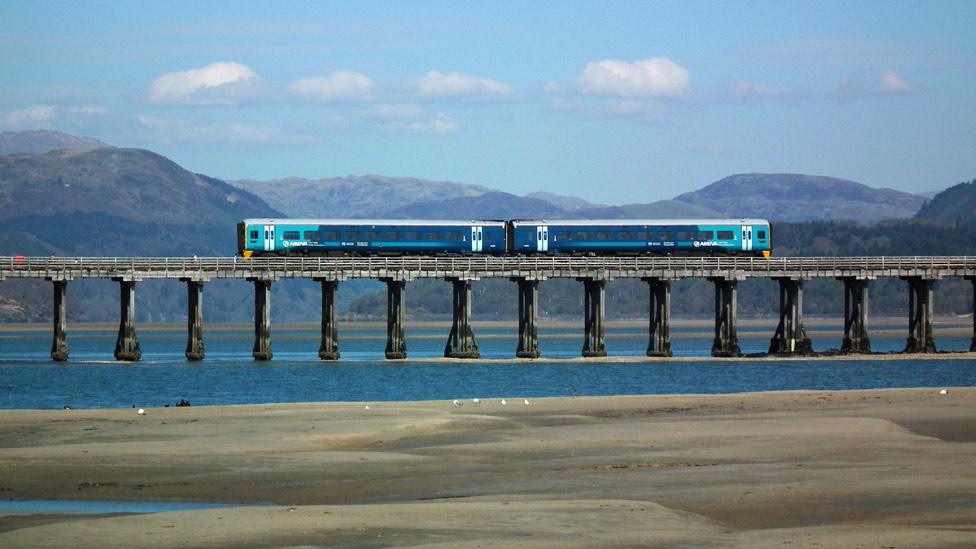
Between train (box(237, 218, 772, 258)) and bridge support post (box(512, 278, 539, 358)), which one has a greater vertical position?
train (box(237, 218, 772, 258))

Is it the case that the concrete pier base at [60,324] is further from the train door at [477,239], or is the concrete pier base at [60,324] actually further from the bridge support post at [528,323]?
the bridge support post at [528,323]

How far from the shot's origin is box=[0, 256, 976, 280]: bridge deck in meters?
94.2

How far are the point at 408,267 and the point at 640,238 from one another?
15333 mm

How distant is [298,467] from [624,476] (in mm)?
7547

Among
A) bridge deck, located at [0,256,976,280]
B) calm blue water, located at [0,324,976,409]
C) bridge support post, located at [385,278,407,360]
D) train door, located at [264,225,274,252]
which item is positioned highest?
train door, located at [264,225,274,252]

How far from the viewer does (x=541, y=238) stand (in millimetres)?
101562

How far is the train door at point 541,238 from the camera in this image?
10156 cm

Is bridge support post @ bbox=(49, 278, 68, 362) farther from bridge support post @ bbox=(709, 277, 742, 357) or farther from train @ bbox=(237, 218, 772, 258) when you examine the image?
bridge support post @ bbox=(709, 277, 742, 357)

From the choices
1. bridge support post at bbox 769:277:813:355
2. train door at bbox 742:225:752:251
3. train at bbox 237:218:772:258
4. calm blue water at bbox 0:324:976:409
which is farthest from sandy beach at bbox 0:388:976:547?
train door at bbox 742:225:752:251

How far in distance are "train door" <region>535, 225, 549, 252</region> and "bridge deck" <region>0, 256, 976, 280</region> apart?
4.05m

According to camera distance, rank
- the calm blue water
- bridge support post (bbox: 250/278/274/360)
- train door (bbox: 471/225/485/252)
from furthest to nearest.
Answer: train door (bbox: 471/225/485/252) → bridge support post (bbox: 250/278/274/360) → the calm blue water

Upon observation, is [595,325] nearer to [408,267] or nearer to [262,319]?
[408,267]

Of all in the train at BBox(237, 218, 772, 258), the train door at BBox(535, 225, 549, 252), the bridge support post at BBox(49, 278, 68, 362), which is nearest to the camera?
the bridge support post at BBox(49, 278, 68, 362)

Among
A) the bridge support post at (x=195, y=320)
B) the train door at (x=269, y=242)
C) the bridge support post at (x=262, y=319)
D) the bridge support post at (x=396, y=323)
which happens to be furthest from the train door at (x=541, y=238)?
the bridge support post at (x=195, y=320)
